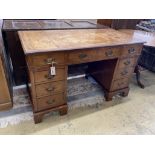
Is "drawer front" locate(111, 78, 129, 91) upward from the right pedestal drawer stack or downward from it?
downward

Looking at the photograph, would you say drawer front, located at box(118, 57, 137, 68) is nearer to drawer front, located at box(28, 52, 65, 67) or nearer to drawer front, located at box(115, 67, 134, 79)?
drawer front, located at box(115, 67, 134, 79)

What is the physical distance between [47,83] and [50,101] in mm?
219

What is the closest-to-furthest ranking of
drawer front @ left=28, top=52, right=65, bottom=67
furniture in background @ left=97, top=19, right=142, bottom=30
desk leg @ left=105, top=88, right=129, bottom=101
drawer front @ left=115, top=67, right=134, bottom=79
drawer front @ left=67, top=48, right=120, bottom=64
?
drawer front @ left=28, top=52, right=65, bottom=67, drawer front @ left=67, top=48, right=120, bottom=64, drawer front @ left=115, top=67, right=134, bottom=79, desk leg @ left=105, top=88, right=129, bottom=101, furniture in background @ left=97, top=19, right=142, bottom=30

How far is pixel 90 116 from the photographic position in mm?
1672

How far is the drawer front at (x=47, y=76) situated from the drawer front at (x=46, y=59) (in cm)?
7

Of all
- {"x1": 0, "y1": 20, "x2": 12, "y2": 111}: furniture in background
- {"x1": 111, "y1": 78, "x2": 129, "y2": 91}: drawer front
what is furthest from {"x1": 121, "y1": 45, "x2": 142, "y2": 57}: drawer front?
{"x1": 0, "y1": 20, "x2": 12, "y2": 111}: furniture in background

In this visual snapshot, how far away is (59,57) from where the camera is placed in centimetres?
128

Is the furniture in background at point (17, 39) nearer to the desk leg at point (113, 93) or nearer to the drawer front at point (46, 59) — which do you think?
the drawer front at point (46, 59)

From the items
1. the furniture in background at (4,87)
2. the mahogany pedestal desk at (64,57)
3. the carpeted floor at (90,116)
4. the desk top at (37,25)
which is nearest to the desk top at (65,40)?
the mahogany pedestal desk at (64,57)

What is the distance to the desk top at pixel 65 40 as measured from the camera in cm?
125

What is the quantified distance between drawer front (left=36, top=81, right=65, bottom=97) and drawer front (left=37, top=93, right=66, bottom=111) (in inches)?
2.2

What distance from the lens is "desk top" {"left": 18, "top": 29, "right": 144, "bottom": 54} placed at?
1247 millimetres

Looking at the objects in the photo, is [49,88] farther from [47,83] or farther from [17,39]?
[17,39]

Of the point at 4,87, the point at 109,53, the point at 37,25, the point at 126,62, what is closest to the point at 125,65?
the point at 126,62
